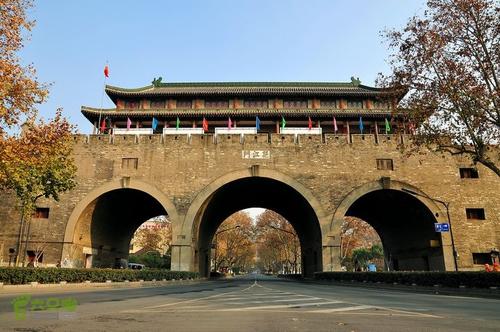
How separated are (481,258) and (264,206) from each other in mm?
18234

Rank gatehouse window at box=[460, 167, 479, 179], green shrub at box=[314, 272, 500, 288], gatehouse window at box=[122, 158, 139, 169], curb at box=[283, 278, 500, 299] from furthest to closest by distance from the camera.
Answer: gatehouse window at box=[122, 158, 139, 169], gatehouse window at box=[460, 167, 479, 179], green shrub at box=[314, 272, 500, 288], curb at box=[283, 278, 500, 299]

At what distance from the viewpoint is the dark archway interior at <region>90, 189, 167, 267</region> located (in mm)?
28094

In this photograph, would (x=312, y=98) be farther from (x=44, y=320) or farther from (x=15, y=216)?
(x=44, y=320)

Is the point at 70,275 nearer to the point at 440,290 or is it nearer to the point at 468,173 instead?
the point at 440,290

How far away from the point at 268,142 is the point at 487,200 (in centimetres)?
1564

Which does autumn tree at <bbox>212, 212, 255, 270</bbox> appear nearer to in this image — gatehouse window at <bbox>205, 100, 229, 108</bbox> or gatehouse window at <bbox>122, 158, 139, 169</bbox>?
gatehouse window at <bbox>205, 100, 229, 108</bbox>

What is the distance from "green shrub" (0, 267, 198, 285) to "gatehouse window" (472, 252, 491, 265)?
63.0 feet

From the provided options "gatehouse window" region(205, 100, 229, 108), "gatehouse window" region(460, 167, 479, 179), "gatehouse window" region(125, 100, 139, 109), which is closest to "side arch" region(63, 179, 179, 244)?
"gatehouse window" region(125, 100, 139, 109)

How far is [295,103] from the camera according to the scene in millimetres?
37750

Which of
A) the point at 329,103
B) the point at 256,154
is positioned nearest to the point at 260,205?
the point at 256,154

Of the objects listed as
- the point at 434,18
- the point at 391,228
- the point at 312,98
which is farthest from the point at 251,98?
the point at 434,18

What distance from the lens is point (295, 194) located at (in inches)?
1120

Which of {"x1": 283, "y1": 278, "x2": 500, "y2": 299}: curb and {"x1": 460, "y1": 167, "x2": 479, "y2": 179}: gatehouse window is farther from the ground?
{"x1": 460, "y1": 167, "x2": 479, "y2": 179}: gatehouse window

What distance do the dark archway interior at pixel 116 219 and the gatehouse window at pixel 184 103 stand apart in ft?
36.0
